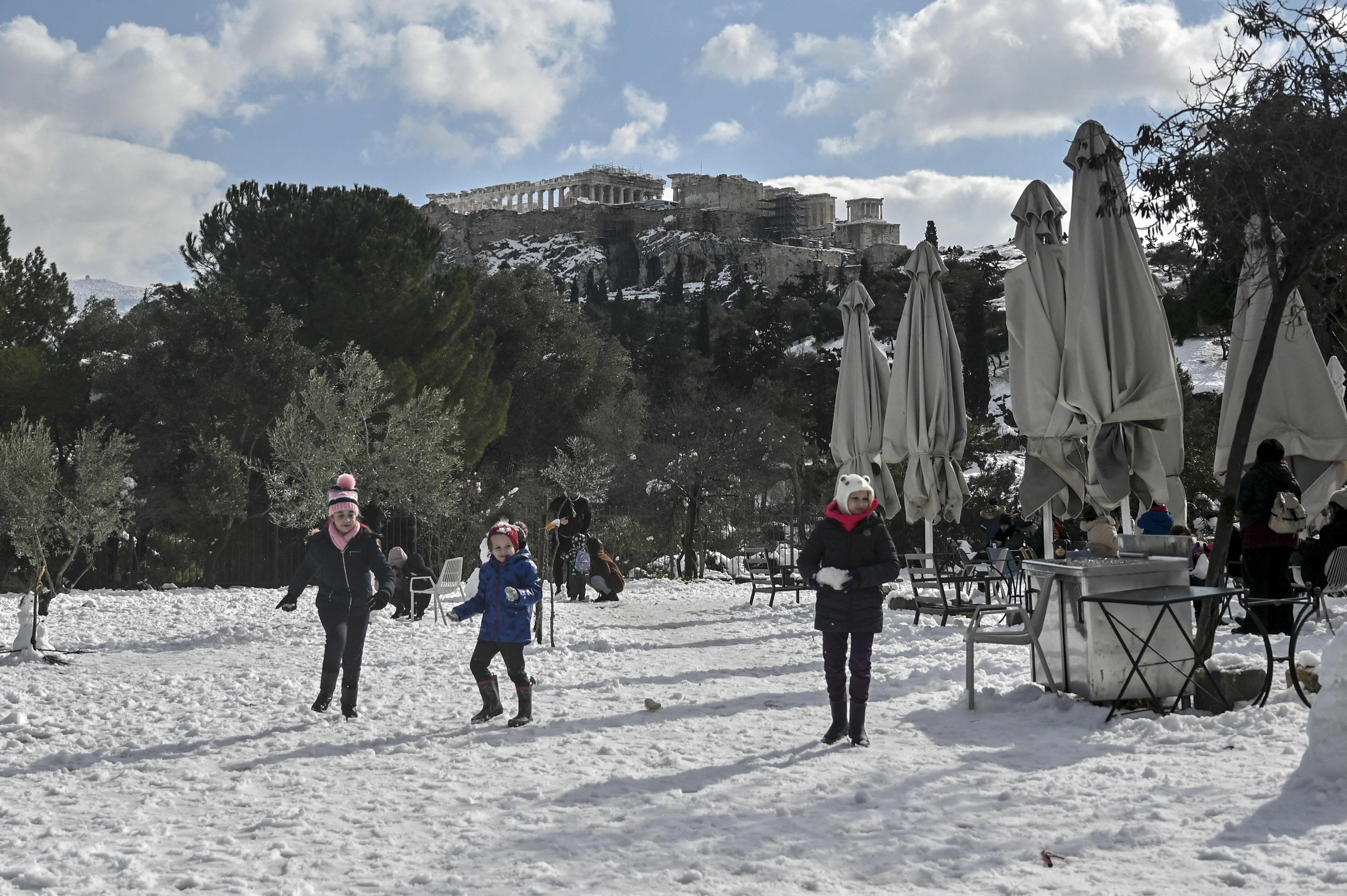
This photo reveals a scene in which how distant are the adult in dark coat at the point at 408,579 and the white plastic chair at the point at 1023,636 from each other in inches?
293

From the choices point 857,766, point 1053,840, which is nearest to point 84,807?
point 857,766

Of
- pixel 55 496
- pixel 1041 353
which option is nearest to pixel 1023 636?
pixel 1041 353

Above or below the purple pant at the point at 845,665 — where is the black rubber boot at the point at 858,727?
below

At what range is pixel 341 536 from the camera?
6961 millimetres

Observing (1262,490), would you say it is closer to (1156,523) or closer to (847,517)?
(1156,523)

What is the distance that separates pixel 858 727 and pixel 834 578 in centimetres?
73

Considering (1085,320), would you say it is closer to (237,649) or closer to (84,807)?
(84,807)

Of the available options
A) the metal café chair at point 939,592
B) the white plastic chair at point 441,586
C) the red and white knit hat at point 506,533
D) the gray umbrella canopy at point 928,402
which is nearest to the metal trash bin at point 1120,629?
the metal café chair at point 939,592

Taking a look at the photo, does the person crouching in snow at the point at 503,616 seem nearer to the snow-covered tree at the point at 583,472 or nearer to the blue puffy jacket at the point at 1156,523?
the blue puffy jacket at the point at 1156,523

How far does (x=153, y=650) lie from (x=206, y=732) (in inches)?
183

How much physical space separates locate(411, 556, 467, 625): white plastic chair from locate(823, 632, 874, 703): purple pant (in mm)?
6885

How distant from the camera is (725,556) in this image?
76.3 feet

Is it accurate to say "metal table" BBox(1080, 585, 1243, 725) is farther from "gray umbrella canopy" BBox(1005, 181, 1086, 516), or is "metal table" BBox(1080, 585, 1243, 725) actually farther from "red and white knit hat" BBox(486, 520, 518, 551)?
"red and white knit hat" BBox(486, 520, 518, 551)

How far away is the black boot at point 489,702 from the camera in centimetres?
640
